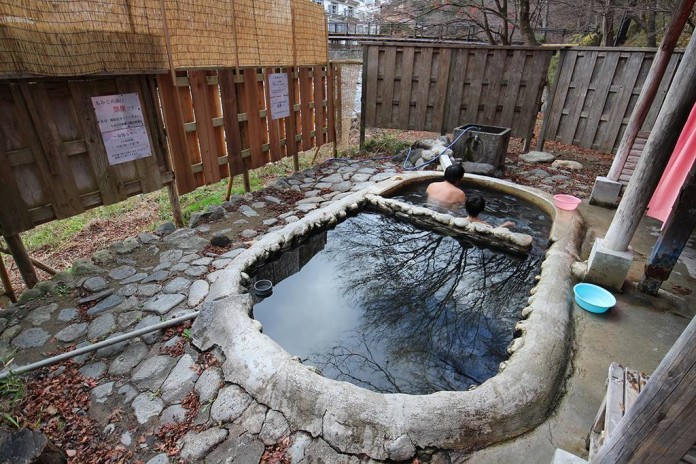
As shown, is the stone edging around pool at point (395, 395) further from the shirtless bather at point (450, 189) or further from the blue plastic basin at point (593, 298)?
the shirtless bather at point (450, 189)

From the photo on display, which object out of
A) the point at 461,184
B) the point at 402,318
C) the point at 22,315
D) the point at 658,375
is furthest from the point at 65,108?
the point at 461,184

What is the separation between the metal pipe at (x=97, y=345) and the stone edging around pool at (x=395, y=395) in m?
0.19

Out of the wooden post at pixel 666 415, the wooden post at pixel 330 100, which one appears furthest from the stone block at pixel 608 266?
the wooden post at pixel 330 100

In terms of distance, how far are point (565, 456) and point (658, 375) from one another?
864mm

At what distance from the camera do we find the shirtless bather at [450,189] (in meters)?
6.02

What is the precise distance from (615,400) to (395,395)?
135cm

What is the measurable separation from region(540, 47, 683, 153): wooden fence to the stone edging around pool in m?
5.94

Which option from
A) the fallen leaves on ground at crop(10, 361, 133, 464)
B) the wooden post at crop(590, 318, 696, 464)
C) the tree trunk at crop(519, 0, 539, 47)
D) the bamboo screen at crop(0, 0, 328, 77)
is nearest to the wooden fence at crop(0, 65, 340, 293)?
the bamboo screen at crop(0, 0, 328, 77)

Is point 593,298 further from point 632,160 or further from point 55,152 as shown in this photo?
point 55,152

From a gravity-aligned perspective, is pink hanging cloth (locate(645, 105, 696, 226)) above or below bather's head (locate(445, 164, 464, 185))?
above

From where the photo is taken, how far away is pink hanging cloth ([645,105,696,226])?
3.45 m

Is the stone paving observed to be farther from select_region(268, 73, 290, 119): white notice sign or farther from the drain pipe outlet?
the drain pipe outlet

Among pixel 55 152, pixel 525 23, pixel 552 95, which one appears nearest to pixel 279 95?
pixel 55 152

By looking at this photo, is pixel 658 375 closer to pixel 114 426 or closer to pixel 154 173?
pixel 114 426
